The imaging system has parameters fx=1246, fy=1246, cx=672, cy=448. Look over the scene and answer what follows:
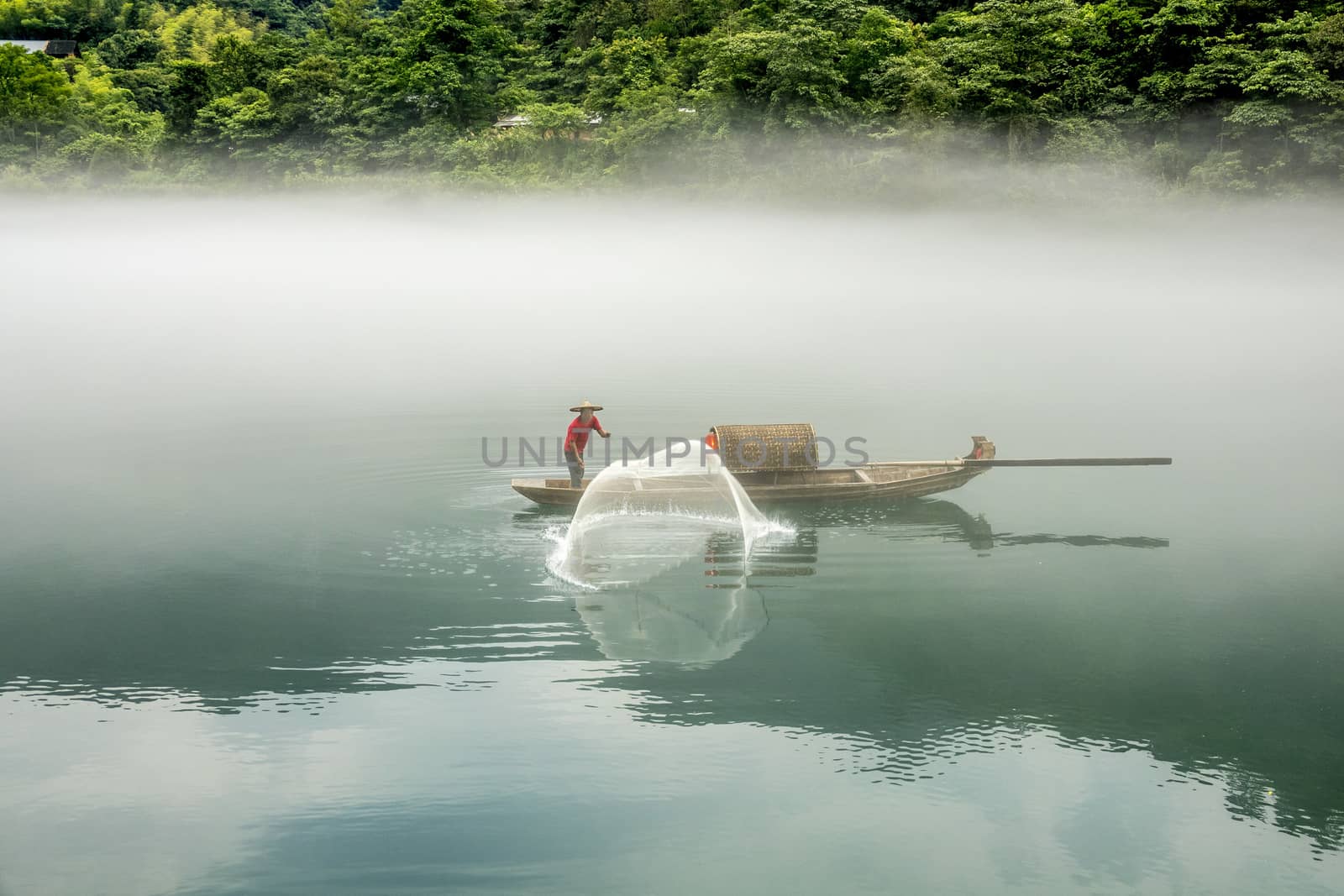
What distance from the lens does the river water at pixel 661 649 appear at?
917 cm

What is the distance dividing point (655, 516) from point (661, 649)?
4.02 m

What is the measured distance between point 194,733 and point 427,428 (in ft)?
38.4

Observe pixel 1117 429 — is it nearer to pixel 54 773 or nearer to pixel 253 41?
pixel 54 773

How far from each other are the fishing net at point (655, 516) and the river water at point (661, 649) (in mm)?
397

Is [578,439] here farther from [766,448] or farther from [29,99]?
[29,99]

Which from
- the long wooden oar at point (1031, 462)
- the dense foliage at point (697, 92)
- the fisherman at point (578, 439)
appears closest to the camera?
the fisherman at point (578, 439)

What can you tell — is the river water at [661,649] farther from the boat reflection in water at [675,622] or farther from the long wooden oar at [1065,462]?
the long wooden oar at [1065,462]

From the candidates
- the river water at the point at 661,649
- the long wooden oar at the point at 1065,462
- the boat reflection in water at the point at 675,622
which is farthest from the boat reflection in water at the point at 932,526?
the boat reflection in water at the point at 675,622

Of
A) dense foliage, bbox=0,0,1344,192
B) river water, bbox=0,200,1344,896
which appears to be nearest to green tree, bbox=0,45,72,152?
dense foliage, bbox=0,0,1344,192

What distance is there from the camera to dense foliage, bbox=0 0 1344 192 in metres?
45.2

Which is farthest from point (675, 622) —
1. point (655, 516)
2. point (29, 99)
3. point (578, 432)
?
point (29, 99)

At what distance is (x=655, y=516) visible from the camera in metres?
16.2

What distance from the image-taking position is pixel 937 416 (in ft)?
76.5

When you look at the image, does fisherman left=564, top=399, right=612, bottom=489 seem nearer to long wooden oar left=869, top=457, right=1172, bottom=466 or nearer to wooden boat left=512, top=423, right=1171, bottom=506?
wooden boat left=512, top=423, right=1171, bottom=506
